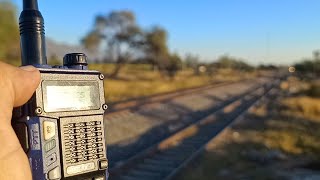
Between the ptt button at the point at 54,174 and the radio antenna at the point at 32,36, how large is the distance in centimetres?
62

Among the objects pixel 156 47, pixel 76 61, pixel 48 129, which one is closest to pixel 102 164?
pixel 48 129

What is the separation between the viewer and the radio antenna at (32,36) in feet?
6.56

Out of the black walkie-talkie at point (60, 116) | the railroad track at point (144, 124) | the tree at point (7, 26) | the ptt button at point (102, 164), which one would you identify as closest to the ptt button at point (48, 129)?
the black walkie-talkie at point (60, 116)

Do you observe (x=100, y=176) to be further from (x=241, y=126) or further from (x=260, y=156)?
(x=241, y=126)

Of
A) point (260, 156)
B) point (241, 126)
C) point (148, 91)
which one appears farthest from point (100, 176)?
point (148, 91)

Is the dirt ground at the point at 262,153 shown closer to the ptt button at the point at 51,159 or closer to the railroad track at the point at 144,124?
the railroad track at the point at 144,124

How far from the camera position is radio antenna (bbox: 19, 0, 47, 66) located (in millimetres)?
1999

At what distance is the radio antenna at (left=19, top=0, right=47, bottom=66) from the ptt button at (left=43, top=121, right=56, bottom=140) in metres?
0.45

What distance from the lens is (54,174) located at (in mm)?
1707

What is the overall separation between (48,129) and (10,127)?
27cm

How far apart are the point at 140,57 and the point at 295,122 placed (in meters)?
31.4

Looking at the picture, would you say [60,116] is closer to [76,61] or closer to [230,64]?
[76,61]

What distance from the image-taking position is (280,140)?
31.6 ft

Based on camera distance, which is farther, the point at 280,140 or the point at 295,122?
the point at 295,122
